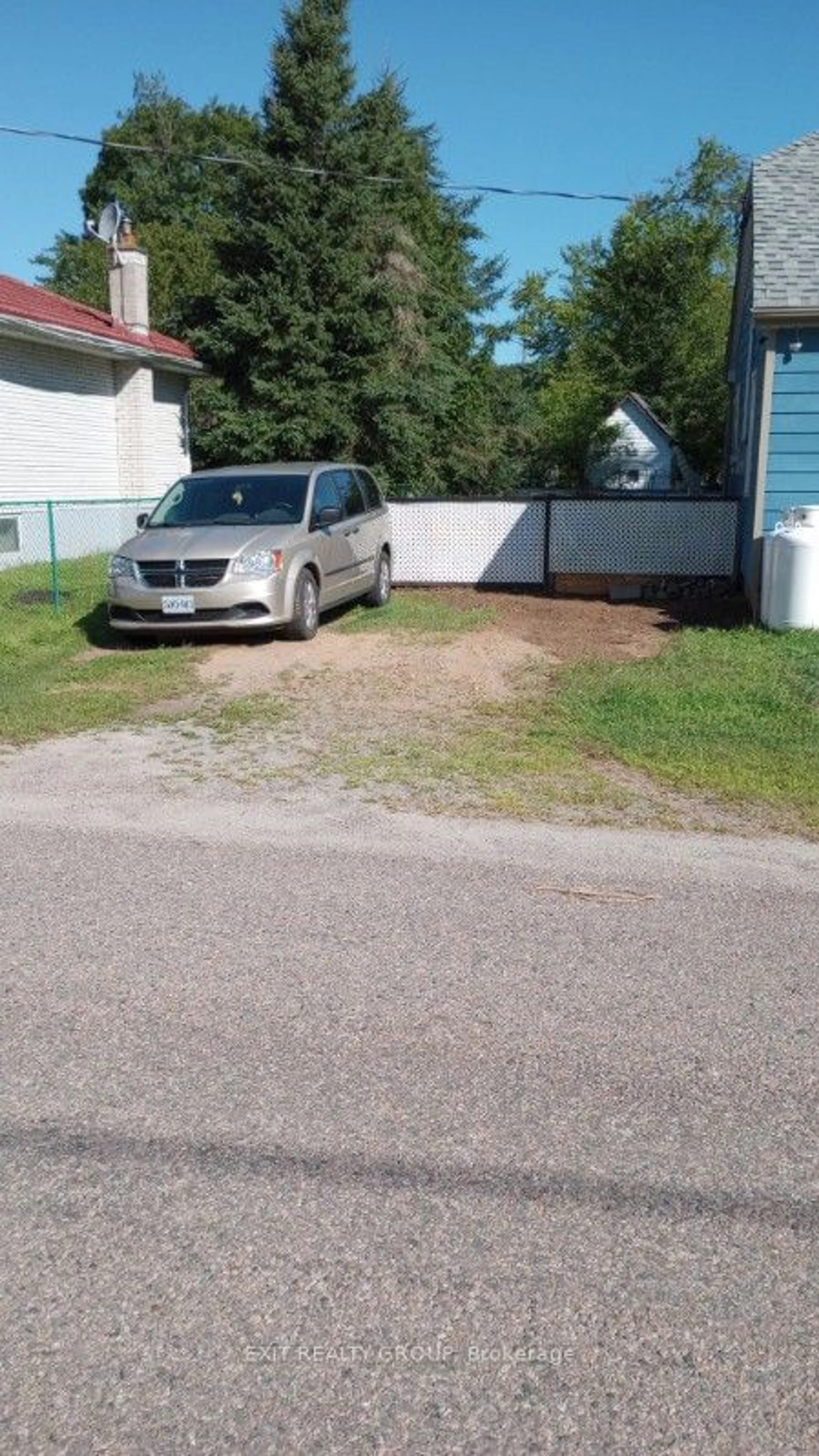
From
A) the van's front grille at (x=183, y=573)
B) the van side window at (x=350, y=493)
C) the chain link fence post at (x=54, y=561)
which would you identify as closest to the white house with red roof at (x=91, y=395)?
the chain link fence post at (x=54, y=561)

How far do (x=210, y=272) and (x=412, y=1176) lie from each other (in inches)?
1911

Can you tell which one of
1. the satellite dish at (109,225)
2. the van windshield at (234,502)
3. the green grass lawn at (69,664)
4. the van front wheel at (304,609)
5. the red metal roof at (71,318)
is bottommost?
the green grass lawn at (69,664)

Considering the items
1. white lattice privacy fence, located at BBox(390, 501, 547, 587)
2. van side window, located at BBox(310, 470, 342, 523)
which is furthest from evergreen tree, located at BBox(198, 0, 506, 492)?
→ van side window, located at BBox(310, 470, 342, 523)

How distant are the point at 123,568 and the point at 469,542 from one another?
250 inches

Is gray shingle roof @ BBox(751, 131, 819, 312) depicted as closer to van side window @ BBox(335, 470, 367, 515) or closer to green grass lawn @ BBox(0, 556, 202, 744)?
van side window @ BBox(335, 470, 367, 515)

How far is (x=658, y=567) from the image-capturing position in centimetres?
1540

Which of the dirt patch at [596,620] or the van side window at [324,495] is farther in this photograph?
the van side window at [324,495]

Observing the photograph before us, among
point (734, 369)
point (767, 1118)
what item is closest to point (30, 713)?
point (767, 1118)

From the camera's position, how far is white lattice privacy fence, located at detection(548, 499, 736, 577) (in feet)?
49.8

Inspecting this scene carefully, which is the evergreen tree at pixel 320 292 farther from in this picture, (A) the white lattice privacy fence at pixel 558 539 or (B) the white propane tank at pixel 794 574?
(B) the white propane tank at pixel 794 574

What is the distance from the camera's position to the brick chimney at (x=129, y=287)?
24.0 m

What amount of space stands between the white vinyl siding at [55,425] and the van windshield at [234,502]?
776 cm

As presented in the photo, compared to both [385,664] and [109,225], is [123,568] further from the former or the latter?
[109,225]

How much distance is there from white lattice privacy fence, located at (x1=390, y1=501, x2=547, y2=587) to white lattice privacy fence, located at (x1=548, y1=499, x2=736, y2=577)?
35cm
